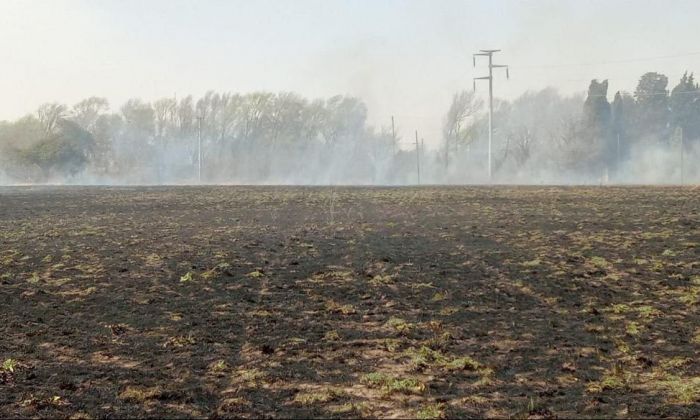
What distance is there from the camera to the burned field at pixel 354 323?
6949mm

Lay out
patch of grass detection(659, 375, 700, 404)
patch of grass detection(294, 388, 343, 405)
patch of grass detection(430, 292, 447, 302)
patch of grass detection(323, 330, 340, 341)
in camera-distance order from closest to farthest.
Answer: patch of grass detection(659, 375, 700, 404)
patch of grass detection(294, 388, 343, 405)
patch of grass detection(323, 330, 340, 341)
patch of grass detection(430, 292, 447, 302)

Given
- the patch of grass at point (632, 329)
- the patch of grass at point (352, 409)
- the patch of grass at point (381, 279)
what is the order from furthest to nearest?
1. the patch of grass at point (381, 279)
2. the patch of grass at point (632, 329)
3. the patch of grass at point (352, 409)

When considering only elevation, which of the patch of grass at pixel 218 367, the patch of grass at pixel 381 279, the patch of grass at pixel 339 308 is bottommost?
the patch of grass at pixel 218 367

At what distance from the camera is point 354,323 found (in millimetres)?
10117

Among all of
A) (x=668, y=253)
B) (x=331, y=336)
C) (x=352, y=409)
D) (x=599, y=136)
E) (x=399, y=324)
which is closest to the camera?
(x=352, y=409)

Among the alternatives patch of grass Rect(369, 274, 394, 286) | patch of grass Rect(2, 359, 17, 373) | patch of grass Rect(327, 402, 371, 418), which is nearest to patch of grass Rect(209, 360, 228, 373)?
patch of grass Rect(327, 402, 371, 418)

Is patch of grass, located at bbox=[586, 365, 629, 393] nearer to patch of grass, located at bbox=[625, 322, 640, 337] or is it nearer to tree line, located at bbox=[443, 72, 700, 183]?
patch of grass, located at bbox=[625, 322, 640, 337]

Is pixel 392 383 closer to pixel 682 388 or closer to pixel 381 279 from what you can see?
pixel 682 388

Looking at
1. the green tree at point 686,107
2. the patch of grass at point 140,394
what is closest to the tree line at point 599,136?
the green tree at point 686,107

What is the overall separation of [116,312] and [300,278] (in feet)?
12.5

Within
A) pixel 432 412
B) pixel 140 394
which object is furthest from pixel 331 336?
pixel 432 412

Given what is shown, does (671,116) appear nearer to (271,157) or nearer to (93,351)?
(271,157)

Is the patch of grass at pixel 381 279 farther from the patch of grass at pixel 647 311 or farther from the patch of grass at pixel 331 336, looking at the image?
the patch of grass at pixel 647 311

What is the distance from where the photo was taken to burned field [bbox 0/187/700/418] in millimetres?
6949
